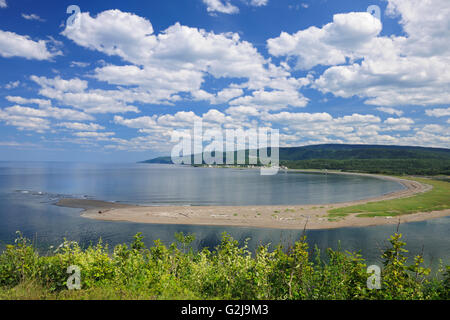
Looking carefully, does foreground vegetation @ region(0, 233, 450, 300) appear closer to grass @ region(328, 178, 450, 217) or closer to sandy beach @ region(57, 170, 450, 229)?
sandy beach @ region(57, 170, 450, 229)

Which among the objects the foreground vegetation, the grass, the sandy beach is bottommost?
the sandy beach

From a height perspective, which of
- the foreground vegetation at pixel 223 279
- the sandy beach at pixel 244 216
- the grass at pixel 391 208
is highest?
the foreground vegetation at pixel 223 279

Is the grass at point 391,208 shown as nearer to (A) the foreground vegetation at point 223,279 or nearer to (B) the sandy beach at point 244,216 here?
(B) the sandy beach at point 244,216
